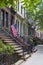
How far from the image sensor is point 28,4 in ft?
11.9

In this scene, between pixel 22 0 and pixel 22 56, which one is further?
pixel 22 56

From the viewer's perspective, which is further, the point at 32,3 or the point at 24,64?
the point at 24,64

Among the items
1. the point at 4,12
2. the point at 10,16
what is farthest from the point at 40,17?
the point at 4,12

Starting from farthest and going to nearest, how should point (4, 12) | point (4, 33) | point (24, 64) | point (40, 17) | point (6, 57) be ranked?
point (40, 17), point (4, 12), point (4, 33), point (24, 64), point (6, 57)

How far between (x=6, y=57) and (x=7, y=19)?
16089 millimetres

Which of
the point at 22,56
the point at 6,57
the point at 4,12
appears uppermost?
the point at 4,12

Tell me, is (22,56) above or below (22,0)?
below

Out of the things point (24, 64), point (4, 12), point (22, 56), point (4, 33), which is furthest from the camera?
point (4, 12)

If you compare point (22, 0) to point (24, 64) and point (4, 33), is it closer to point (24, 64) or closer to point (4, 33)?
point (24, 64)

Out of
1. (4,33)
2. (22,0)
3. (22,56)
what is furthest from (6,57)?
(4,33)

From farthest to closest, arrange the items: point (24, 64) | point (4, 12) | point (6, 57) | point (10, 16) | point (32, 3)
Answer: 1. point (10, 16)
2. point (4, 12)
3. point (24, 64)
4. point (6, 57)
5. point (32, 3)

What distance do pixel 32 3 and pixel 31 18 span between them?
42.2 m

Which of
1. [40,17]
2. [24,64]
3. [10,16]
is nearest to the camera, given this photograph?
[24,64]

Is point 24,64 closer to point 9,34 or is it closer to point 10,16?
point 9,34
